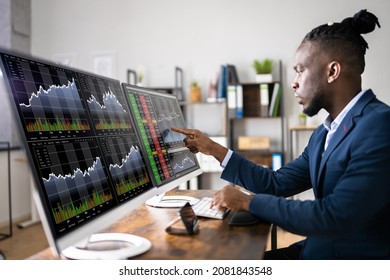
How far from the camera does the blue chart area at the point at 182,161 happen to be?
1.35m

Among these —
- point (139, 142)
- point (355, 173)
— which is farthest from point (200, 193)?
point (355, 173)

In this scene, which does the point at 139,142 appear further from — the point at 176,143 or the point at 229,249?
the point at 229,249

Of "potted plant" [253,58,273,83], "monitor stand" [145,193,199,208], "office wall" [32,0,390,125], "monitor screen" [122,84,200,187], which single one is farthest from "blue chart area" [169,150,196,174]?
"office wall" [32,0,390,125]

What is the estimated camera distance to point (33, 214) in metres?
3.82

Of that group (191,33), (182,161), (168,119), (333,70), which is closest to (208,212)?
(182,161)

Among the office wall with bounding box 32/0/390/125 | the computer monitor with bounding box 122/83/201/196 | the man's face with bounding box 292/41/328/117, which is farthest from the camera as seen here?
the office wall with bounding box 32/0/390/125

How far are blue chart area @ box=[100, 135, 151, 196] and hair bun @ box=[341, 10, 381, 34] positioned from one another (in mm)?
725

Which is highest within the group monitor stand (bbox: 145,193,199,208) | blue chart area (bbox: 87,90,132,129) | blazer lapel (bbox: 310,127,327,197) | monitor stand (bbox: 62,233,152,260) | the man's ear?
the man's ear

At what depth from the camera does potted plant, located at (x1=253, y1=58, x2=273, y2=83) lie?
3582 millimetres

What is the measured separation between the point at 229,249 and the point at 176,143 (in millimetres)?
638

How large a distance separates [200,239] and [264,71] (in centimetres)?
293

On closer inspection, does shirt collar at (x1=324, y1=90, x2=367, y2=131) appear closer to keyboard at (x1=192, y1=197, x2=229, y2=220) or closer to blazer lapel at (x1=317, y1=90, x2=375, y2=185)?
blazer lapel at (x1=317, y1=90, x2=375, y2=185)
